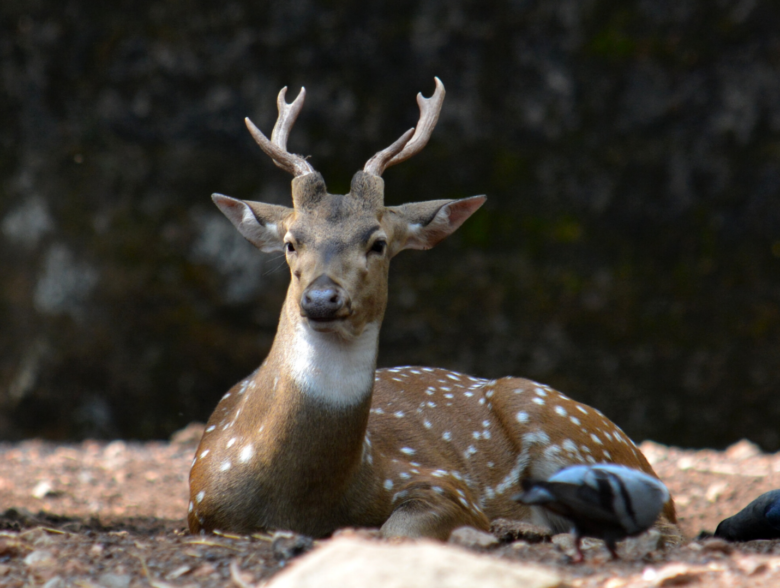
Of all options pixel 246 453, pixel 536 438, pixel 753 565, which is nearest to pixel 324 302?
pixel 246 453

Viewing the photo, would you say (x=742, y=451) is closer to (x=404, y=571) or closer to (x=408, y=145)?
(x=408, y=145)

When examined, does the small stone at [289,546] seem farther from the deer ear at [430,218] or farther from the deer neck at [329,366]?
the deer ear at [430,218]

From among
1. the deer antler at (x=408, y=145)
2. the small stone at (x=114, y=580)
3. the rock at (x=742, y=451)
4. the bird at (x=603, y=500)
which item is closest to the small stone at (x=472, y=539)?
the bird at (x=603, y=500)

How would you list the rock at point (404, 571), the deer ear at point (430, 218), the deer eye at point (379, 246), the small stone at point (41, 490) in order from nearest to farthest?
the rock at point (404, 571)
the deer eye at point (379, 246)
the deer ear at point (430, 218)
the small stone at point (41, 490)

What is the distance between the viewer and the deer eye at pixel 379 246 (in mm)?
4004

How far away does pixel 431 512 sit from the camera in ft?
13.0

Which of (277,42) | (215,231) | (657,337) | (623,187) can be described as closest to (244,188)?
(215,231)

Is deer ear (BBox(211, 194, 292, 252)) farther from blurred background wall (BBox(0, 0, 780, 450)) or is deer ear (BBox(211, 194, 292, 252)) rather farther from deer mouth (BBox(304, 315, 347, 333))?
blurred background wall (BBox(0, 0, 780, 450))

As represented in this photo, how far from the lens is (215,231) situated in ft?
27.1

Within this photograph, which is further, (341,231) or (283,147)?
(283,147)

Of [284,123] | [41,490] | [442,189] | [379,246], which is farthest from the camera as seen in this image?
[442,189]

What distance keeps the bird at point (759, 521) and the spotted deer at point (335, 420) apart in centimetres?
57

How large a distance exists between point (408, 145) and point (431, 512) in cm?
178

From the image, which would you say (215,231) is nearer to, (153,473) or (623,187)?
(153,473)
